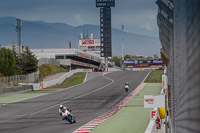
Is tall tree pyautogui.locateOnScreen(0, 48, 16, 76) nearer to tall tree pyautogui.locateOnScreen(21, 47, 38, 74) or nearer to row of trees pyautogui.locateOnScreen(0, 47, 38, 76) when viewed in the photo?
row of trees pyautogui.locateOnScreen(0, 47, 38, 76)

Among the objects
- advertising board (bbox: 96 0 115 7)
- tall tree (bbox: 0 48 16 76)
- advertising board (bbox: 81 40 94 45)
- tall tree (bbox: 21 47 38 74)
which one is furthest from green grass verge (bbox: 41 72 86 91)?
advertising board (bbox: 81 40 94 45)

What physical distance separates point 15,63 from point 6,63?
2.68 meters

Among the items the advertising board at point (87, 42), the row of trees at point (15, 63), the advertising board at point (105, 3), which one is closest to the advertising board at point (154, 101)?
the row of trees at point (15, 63)

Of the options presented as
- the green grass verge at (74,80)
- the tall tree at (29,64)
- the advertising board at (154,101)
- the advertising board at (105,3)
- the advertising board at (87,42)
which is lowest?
the green grass verge at (74,80)

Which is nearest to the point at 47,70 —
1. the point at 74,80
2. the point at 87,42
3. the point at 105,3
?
the point at 74,80

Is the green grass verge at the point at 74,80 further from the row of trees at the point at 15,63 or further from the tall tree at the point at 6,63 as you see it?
the tall tree at the point at 6,63

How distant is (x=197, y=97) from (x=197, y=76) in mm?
89

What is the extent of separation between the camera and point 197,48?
1.50 m

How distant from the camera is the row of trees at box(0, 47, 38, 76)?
57.8 meters

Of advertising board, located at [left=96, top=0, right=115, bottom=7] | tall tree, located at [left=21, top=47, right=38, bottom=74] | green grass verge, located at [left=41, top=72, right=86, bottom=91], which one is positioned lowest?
green grass verge, located at [left=41, top=72, right=86, bottom=91]

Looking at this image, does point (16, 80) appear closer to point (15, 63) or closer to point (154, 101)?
point (15, 63)

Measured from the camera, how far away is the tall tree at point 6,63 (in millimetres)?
57625

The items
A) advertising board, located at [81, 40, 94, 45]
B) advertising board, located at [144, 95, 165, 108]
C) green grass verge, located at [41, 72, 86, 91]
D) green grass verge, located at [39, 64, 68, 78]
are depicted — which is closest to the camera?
advertising board, located at [144, 95, 165, 108]

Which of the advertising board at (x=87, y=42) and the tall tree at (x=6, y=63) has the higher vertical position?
the advertising board at (x=87, y=42)
